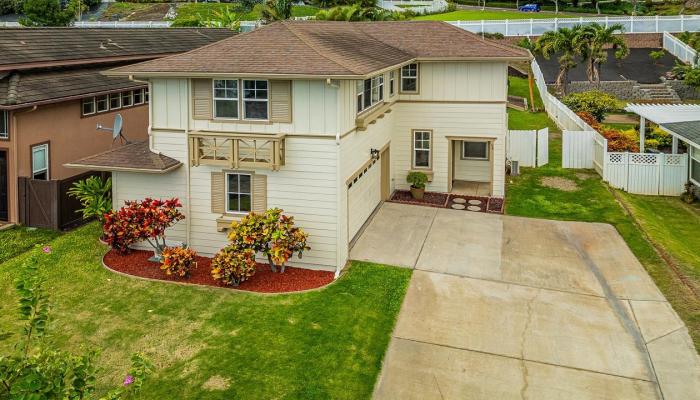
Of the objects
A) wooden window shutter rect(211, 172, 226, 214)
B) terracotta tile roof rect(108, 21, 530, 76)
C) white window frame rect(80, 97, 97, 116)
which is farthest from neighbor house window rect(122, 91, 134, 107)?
wooden window shutter rect(211, 172, 226, 214)

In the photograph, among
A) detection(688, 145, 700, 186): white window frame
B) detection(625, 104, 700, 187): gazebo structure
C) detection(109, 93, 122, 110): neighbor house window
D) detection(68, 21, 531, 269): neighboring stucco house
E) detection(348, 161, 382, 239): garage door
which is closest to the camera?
detection(68, 21, 531, 269): neighboring stucco house

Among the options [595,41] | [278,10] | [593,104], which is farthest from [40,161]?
[595,41]

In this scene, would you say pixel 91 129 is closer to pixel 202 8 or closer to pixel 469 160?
pixel 469 160

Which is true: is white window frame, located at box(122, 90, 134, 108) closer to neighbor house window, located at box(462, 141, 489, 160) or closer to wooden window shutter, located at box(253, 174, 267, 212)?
wooden window shutter, located at box(253, 174, 267, 212)

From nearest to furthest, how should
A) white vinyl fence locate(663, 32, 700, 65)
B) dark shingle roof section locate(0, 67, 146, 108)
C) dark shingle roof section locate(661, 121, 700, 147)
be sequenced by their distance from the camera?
dark shingle roof section locate(0, 67, 146, 108) → dark shingle roof section locate(661, 121, 700, 147) → white vinyl fence locate(663, 32, 700, 65)

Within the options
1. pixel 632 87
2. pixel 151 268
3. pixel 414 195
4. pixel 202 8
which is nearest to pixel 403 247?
pixel 414 195

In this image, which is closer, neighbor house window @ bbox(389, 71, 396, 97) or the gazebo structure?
the gazebo structure

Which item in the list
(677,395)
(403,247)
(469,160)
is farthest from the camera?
(469,160)

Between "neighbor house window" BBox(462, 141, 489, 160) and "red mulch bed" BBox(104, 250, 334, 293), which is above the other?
"neighbor house window" BBox(462, 141, 489, 160)
